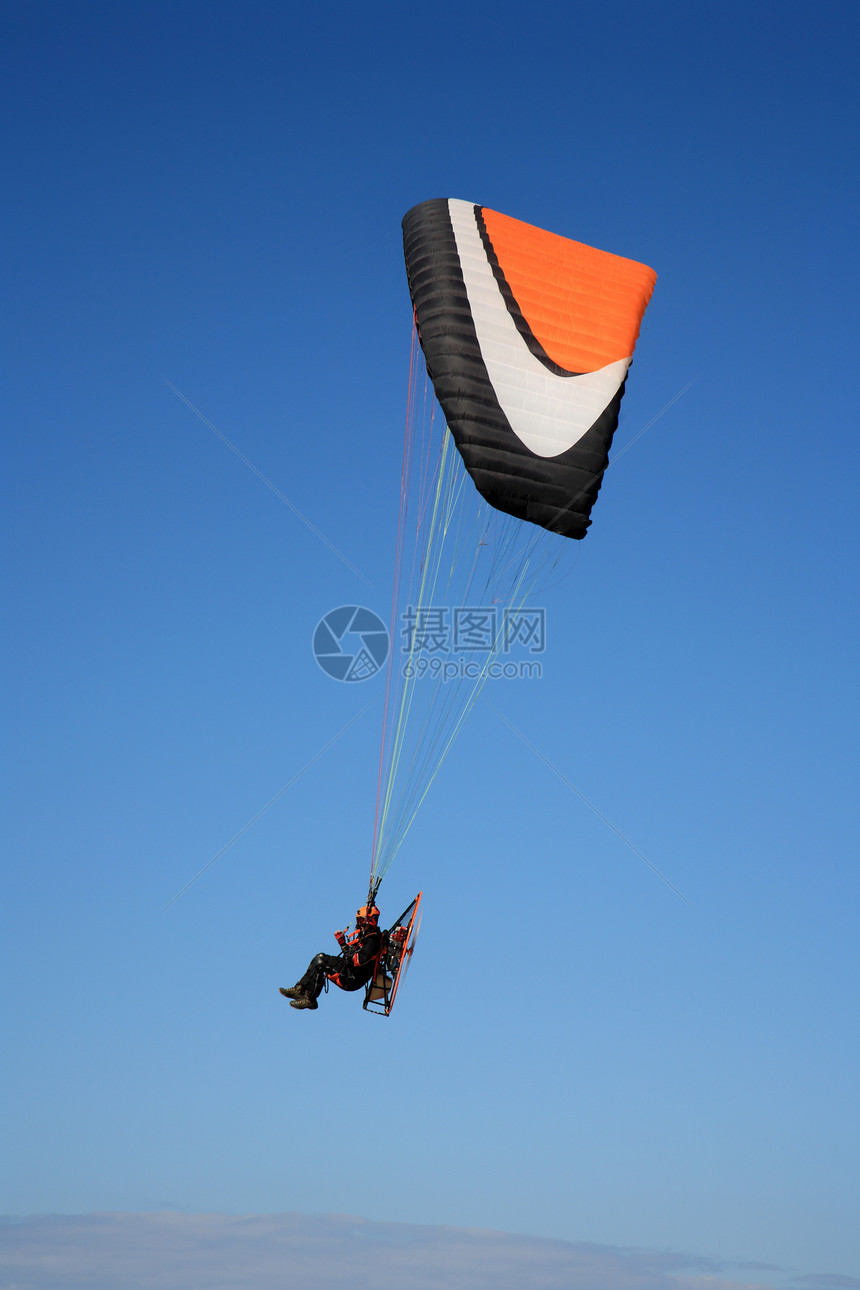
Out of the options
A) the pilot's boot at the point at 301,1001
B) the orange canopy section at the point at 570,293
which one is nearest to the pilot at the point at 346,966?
the pilot's boot at the point at 301,1001

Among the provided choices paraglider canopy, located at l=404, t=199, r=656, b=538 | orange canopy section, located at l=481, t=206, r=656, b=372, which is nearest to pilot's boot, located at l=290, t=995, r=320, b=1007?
paraglider canopy, located at l=404, t=199, r=656, b=538

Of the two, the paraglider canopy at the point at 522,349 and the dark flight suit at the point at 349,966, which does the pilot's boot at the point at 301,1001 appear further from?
the paraglider canopy at the point at 522,349

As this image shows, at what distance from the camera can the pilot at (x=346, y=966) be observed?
12.7 meters

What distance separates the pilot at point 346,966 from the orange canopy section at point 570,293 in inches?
271

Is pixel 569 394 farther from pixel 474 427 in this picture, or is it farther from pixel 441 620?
→ pixel 441 620

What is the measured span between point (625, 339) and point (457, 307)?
2.26 metres

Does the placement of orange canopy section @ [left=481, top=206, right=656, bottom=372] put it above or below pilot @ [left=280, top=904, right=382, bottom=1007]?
above

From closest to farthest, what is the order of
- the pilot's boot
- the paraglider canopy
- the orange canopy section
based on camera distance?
1. the pilot's boot
2. the paraglider canopy
3. the orange canopy section

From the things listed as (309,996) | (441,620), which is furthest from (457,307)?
(309,996)

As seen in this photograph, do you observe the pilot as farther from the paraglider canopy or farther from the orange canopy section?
the orange canopy section

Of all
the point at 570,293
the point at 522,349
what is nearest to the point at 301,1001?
the point at 522,349

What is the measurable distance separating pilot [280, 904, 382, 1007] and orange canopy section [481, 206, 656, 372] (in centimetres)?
689

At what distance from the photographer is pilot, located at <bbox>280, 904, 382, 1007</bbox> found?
12711mm

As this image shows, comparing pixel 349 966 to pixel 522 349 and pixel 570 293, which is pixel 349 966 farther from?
pixel 570 293
